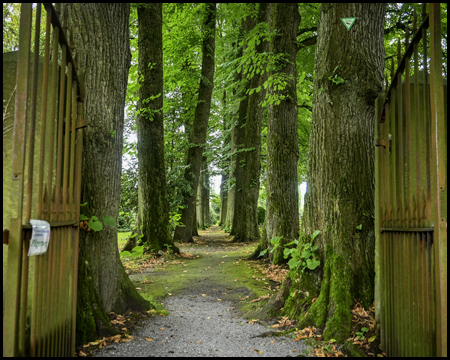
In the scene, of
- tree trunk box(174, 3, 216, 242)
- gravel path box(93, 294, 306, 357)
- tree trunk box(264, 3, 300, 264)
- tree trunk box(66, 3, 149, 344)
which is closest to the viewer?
gravel path box(93, 294, 306, 357)

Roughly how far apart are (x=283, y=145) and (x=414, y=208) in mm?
5759

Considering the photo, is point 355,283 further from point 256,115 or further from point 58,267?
point 256,115

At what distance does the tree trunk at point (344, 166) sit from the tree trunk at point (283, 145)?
384 cm

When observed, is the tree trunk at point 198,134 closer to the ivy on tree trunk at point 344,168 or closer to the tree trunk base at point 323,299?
the tree trunk base at point 323,299

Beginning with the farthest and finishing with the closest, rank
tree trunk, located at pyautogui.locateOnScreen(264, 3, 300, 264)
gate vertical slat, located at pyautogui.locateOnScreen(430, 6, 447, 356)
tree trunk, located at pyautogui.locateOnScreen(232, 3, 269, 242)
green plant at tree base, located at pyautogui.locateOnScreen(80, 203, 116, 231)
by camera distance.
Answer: tree trunk, located at pyautogui.locateOnScreen(232, 3, 269, 242), tree trunk, located at pyautogui.locateOnScreen(264, 3, 300, 264), green plant at tree base, located at pyautogui.locateOnScreen(80, 203, 116, 231), gate vertical slat, located at pyautogui.locateOnScreen(430, 6, 447, 356)

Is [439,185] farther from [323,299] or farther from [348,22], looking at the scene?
[348,22]

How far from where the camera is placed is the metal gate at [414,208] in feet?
7.68

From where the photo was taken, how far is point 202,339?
3.79 metres

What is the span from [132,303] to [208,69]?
35.4 ft

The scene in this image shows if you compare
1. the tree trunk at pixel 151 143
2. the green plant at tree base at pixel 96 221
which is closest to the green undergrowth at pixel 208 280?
the tree trunk at pixel 151 143

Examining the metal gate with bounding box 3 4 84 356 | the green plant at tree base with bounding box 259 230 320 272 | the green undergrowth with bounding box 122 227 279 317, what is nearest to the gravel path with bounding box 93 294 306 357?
the green undergrowth with bounding box 122 227 279 317

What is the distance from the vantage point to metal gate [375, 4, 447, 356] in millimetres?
2340


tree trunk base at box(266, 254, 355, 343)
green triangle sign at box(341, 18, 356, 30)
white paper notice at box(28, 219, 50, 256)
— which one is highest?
green triangle sign at box(341, 18, 356, 30)

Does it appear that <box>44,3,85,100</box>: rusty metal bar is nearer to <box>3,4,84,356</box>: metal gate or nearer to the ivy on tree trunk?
<box>3,4,84,356</box>: metal gate
